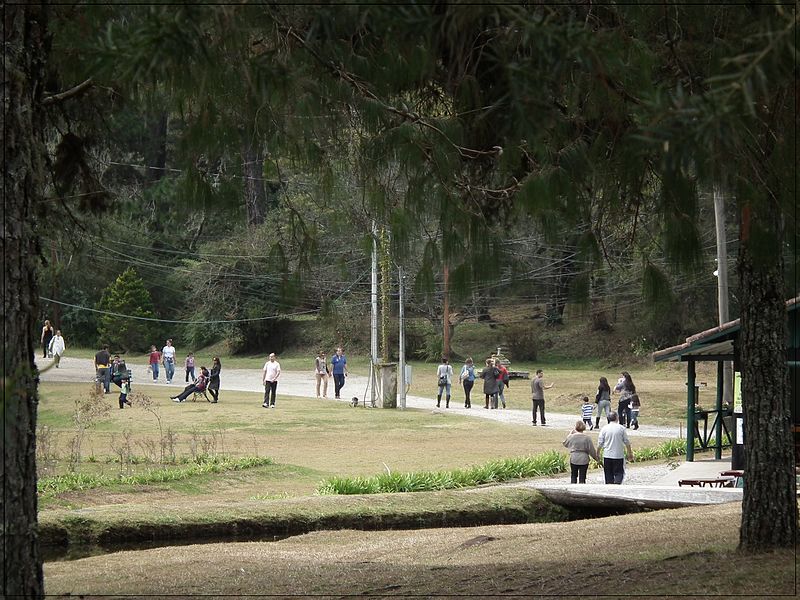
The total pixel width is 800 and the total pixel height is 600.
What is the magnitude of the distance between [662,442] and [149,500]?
1274 cm

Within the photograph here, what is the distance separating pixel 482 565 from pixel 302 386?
31.9 metres

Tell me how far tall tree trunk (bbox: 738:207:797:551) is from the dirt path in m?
17.9

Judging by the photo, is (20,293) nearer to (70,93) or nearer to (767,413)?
(70,93)

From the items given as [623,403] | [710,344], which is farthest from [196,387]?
[710,344]

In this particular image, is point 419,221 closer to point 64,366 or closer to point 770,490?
point 770,490

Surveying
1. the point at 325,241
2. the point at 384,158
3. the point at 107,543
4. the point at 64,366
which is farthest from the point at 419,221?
the point at 64,366

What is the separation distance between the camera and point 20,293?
558 cm

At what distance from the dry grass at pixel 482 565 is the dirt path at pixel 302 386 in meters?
14.1

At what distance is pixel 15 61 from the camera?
224 inches

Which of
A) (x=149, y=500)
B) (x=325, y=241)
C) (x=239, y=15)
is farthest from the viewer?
(x=149, y=500)

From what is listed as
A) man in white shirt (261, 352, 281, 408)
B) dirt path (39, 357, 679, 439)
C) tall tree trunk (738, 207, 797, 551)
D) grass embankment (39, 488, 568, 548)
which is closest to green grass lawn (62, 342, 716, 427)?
dirt path (39, 357, 679, 439)

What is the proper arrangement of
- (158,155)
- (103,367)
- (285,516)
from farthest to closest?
(158,155), (103,367), (285,516)

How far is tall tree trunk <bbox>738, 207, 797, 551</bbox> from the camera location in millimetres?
7914

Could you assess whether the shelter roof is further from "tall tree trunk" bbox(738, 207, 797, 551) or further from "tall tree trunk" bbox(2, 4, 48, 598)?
"tall tree trunk" bbox(2, 4, 48, 598)
